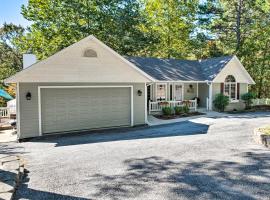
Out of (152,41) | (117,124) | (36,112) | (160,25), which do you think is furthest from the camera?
(160,25)

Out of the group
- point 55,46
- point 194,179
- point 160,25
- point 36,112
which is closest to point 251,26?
point 160,25

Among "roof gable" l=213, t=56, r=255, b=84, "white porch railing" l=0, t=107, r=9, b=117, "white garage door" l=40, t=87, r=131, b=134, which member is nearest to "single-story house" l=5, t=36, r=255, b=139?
"white garage door" l=40, t=87, r=131, b=134

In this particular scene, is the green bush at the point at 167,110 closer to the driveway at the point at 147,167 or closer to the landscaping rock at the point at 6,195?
the driveway at the point at 147,167

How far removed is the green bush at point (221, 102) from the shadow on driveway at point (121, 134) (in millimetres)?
6994

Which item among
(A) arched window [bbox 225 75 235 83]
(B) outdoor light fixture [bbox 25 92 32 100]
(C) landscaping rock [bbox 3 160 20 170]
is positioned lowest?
(C) landscaping rock [bbox 3 160 20 170]

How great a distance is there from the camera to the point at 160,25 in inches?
1347

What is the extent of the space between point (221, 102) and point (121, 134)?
37.2 feet

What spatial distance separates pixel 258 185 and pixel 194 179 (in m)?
1.47

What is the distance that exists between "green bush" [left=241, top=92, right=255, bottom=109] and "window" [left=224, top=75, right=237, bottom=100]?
0.76 metres

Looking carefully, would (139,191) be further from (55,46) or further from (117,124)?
(55,46)

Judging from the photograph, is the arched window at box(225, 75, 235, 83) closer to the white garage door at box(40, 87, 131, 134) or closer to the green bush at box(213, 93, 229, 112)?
the green bush at box(213, 93, 229, 112)

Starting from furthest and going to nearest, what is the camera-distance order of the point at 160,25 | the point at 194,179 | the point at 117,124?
1. the point at 160,25
2. the point at 117,124
3. the point at 194,179

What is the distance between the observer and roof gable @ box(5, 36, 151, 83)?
13.2 m

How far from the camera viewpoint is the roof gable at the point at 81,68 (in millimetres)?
13188
